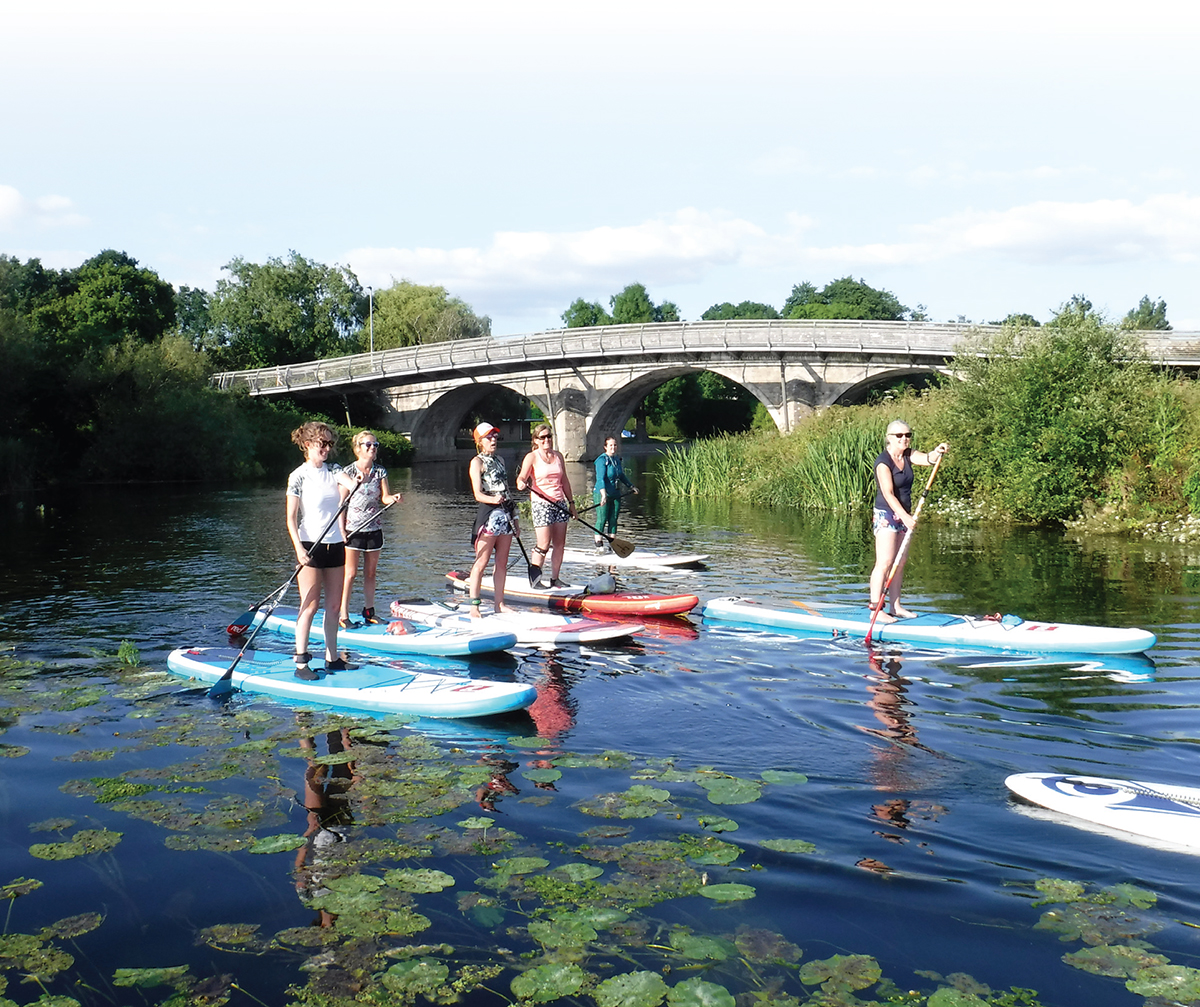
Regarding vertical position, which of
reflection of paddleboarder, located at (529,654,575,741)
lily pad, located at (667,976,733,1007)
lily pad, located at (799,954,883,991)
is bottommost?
lily pad, located at (799,954,883,991)

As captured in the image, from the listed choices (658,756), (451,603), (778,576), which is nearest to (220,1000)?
(658,756)

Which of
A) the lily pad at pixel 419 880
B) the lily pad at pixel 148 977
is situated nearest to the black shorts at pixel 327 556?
the lily pad at pixel 419 880

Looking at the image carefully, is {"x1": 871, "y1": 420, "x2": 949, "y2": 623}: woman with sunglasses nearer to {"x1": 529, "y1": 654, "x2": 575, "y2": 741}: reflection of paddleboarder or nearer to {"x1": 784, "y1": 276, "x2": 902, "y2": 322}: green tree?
{"x1": 529, "y1": 654, "x2": 575, "y2": 741}: reflection of paddleboarder

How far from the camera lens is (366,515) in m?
9.62

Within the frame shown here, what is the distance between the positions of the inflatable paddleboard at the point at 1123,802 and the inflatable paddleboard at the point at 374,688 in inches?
125

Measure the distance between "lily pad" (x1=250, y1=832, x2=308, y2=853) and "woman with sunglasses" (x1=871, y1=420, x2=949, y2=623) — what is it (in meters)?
5.74

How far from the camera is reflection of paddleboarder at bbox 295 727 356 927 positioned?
4.78 meters

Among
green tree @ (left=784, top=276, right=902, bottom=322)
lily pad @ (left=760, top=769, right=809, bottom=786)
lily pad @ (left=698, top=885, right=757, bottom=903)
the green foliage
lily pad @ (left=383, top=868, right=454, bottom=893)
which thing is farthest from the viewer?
green tree @ (left=784, top=276, right=902, bottom=322)

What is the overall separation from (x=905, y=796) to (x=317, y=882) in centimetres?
303

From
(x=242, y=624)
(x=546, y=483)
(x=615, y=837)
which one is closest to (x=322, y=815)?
(x=615, y=837)

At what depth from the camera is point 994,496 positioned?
21625 mm

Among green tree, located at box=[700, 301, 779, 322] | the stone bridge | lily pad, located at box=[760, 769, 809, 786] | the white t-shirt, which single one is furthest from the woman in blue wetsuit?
green tree, located at box=[700, 301, 779, 322]

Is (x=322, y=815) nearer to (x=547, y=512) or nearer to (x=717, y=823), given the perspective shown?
(x=717, y=823)

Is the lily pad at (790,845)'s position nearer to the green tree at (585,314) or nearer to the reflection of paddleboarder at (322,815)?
the reflection of paddleboarder at (322,815)
